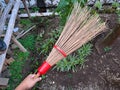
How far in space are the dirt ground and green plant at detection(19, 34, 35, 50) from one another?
0.79 meters

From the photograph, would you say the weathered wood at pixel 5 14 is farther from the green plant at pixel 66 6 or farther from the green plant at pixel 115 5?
the green plant at pixel 115 5

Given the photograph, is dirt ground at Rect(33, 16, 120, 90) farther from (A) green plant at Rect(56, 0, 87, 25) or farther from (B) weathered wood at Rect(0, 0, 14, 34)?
(B) weathered wood at Rect(0, 0, 14, 34)

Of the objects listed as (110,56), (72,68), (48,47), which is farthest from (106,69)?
(48,47)

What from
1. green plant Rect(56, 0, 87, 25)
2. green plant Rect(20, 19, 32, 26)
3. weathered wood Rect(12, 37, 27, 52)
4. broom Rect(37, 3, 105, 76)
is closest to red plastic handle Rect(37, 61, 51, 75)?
broom Rect(37, 3, 105, 76)

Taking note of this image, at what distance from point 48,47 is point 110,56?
100cm

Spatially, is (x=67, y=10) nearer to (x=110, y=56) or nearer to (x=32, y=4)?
(x=110, y=56)

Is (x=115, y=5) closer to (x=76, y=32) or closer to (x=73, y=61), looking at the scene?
(x=73, y=61)

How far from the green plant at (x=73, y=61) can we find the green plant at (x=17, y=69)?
63 centimetres

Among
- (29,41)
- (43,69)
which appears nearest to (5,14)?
(29,41)

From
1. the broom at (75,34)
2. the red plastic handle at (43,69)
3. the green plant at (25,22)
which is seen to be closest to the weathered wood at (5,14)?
the green plant at (25,22)

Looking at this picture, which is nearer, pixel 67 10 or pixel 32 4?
pixel 67 10

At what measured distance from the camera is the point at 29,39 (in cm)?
433

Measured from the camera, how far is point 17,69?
388 centimetres

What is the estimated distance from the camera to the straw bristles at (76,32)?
2385 mm
